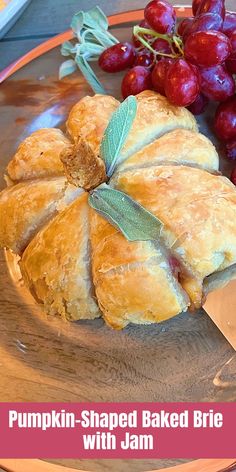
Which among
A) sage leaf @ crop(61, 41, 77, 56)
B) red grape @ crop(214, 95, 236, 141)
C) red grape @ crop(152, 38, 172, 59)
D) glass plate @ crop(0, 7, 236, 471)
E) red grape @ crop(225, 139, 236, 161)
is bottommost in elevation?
glass plate @ crop(0, 7, 236, 471)

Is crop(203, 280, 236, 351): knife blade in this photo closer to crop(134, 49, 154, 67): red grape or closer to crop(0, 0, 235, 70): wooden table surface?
crop(134, 49, 154, 67): red grape

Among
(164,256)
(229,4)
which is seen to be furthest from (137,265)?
(229,4)

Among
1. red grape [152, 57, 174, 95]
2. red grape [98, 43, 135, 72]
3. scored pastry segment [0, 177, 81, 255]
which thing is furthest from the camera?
red grape [98, 43, 135, 72]

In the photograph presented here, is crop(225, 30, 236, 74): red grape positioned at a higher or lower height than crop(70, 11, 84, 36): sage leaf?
lower

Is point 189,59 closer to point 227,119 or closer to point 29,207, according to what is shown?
point 227,119

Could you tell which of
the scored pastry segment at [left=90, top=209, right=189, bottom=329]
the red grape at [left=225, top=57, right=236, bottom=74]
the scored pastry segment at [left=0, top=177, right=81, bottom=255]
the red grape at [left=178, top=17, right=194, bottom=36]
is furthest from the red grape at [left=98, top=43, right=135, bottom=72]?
the scored pastry segment at [left=90, top=209, right=189, bottom=329]

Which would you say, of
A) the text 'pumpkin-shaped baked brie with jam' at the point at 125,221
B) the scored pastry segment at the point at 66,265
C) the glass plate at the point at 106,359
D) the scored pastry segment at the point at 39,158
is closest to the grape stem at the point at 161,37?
the text 'pumpkin-shaped baked brie with jam' at the point at 125,221

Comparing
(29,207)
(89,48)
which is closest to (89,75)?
(89,48)
